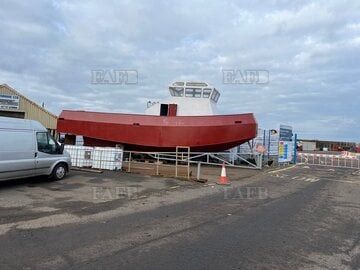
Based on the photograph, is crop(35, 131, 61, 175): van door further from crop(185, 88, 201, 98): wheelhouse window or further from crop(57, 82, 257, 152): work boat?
crop(185, 88, 201, 98): wheelhouse window

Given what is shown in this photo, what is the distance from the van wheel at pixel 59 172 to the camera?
487 inches

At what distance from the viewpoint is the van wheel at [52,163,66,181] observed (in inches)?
487

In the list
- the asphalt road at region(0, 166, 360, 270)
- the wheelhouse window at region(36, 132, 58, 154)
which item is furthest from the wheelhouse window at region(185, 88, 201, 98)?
the asphalt road at region(0, 166, 360, 270)

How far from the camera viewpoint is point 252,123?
20.1 m

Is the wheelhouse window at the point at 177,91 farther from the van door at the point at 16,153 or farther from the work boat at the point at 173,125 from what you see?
the van door at the point at 16,153

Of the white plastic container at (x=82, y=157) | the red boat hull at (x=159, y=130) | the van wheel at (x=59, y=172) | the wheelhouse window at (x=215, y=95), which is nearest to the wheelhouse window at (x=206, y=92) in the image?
the wheelhouse window at (x=215, y=95)

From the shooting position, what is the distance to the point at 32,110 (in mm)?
33656

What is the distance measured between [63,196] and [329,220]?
6.59 m

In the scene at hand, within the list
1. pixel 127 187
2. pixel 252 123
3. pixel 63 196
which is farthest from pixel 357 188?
pixel 63 196

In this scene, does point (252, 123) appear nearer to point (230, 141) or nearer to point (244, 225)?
point (230, 141)

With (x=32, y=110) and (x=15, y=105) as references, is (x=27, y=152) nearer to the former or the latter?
(x=15, y=105)

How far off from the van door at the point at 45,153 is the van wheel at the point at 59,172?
9.3 inches

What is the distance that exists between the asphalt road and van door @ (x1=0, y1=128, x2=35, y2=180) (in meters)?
4.37

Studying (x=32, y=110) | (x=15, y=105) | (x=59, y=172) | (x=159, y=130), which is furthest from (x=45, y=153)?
(x=32, y=110)
